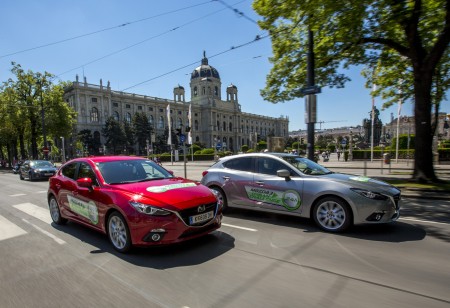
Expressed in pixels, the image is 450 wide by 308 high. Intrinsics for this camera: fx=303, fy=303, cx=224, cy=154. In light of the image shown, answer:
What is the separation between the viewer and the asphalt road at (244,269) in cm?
320

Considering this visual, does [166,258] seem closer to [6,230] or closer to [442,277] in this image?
[442,277]

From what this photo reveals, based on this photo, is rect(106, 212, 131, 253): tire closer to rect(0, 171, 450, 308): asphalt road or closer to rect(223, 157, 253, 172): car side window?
rect(0, 171, 450, 308): asphalt road

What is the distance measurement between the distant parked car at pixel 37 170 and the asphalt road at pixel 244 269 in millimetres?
15934

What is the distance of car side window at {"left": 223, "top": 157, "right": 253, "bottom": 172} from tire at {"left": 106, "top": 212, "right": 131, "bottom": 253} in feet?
10.7

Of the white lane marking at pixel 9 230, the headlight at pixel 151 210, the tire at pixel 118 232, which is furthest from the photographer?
the white lane marking at pixel 9 230

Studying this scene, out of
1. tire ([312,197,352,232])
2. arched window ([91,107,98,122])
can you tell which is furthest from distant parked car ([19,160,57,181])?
arched window ([91,107,98,122])

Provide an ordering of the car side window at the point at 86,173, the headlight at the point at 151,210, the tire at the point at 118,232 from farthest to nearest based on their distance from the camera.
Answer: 1. the car side window at the point at 86,173
2. the tire at the point at 118,232
3. the headlight at the point at 151,210

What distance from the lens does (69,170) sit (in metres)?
6.51

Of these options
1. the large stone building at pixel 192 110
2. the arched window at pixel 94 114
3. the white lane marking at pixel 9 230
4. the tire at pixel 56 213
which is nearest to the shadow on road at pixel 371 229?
the tire at pixel 56 213

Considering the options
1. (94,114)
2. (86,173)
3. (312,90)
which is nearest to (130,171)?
(86,173)

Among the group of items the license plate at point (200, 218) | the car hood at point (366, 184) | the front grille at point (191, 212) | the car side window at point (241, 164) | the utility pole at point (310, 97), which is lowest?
the license plate at point (200, 218)

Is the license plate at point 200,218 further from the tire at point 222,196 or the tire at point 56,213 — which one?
the tire at point 56,213

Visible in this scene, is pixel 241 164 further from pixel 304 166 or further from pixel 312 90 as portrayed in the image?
pixel 312 90

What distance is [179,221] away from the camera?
4422 millimetres
